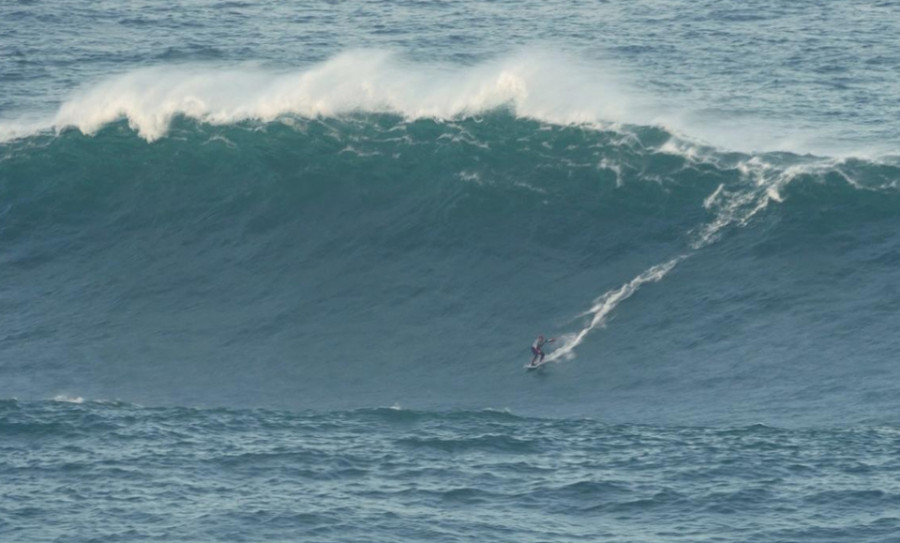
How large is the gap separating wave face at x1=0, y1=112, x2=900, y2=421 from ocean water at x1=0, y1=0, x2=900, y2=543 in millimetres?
129

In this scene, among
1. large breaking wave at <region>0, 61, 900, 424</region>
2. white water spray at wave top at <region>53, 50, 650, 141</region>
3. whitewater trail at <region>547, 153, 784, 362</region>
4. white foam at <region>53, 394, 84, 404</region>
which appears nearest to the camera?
white foam at <region>53, 394, 84, 404</region>

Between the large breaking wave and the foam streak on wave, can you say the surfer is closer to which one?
the foam streak on wave

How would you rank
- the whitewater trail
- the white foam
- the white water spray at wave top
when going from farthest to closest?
1. the white water spray at wave top
2. the whitewater trail
3. the white foam

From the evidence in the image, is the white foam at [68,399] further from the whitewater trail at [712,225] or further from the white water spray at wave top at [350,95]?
the white water spray at wave top at [350,95]

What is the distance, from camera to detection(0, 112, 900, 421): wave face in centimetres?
6194

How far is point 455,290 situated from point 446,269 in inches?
54.4

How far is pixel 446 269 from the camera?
68.4m

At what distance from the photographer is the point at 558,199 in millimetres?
71188

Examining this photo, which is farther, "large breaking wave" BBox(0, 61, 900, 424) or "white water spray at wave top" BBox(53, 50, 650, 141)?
"white water spray at wave top" BBox(53, 50, 650, 141)

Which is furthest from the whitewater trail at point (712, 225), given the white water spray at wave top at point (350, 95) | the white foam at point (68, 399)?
the white foam at point (68, 399)

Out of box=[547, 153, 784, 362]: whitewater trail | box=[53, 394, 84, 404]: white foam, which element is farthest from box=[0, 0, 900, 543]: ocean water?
box=[53, 394, 84, 404]: white foam

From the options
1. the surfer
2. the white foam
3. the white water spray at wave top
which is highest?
the white water spray at wave top

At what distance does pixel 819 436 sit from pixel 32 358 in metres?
26.2

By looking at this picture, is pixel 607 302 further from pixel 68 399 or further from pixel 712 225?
A: pixel 68 399
